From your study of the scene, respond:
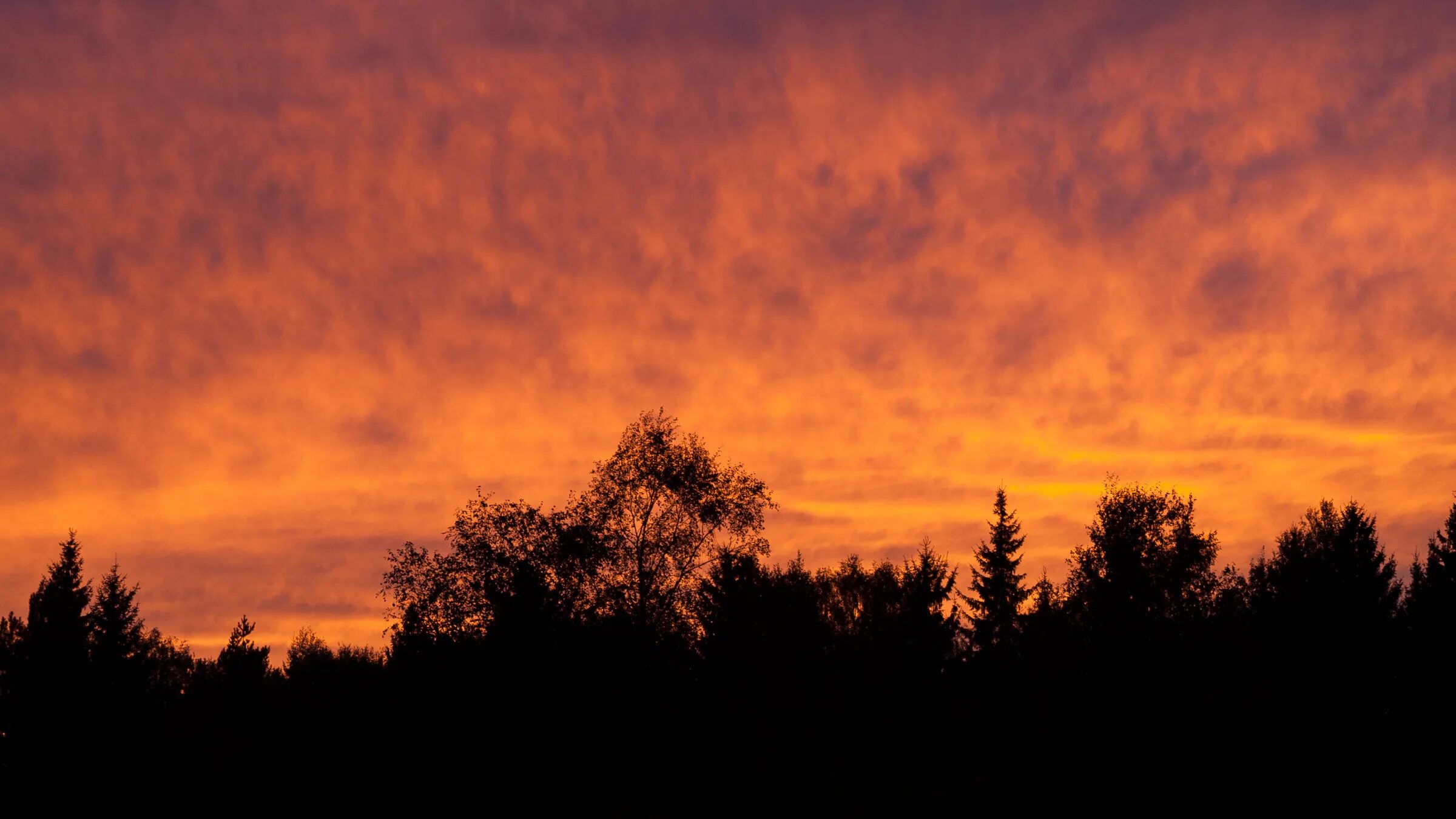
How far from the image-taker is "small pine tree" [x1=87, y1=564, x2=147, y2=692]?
2200 inches

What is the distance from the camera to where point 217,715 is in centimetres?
5675

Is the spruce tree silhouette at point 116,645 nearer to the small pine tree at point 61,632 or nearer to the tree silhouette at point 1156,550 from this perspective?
the small pine tree at point 61,632

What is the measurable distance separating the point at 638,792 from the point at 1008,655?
11973 mm

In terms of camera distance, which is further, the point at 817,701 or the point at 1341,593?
the point at 1341,593

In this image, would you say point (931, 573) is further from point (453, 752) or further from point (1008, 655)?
point (453, 752)

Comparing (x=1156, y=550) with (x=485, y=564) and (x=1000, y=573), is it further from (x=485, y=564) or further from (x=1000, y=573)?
(x=485, y=564)

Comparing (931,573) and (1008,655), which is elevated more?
(931,573)

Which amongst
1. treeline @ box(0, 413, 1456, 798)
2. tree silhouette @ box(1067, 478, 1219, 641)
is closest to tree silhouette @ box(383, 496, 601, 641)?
treeline @ box(0, 413, 1456, 798)

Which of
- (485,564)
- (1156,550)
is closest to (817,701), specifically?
(485,564)

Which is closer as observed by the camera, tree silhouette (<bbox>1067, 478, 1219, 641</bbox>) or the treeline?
the treeline

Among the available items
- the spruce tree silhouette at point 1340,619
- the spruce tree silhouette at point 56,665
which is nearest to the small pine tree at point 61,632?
the spruce tree silhouette at point 56,665

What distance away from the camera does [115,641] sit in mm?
57438

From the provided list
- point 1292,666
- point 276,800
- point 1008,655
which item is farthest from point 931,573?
point 1292,666

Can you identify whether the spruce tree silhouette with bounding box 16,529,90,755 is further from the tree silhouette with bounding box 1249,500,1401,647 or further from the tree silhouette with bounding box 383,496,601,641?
the tree silhouette with bounding box 1249,500,1401,647
